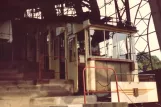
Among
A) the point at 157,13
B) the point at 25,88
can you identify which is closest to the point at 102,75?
the point at 25,88

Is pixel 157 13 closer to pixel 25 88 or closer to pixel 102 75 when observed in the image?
pixel 102 75

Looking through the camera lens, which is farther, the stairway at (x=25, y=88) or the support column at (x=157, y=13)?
the stairway at (x=25, y=88)

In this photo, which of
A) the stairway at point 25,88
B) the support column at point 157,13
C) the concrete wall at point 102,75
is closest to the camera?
the support column at point 157,13

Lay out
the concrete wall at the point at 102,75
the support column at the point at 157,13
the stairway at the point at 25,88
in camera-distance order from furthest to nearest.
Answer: the concrete wall at the point at 102,75, the stairway at the point at 25,88, the support column at the point at 157,13

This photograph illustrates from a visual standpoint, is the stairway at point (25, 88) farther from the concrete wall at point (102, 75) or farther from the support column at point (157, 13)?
the support column at point (157, 13)

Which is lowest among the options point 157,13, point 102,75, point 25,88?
point 25,88

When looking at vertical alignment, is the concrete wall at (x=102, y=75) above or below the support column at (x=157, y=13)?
below

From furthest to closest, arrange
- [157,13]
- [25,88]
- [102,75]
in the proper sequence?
[102,75] < [25,88] < [157,13]

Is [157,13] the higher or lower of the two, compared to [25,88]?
higher

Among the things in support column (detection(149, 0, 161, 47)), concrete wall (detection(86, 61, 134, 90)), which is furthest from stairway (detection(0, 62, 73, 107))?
support column (detection(149, 0, 161, 47))

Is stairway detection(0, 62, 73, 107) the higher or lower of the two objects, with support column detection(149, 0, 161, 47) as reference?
lower

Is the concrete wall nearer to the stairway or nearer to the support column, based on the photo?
the stairway

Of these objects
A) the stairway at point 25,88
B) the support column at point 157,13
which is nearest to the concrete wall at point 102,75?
the stairway at point 25,88

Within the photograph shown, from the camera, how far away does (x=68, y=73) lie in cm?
1298
